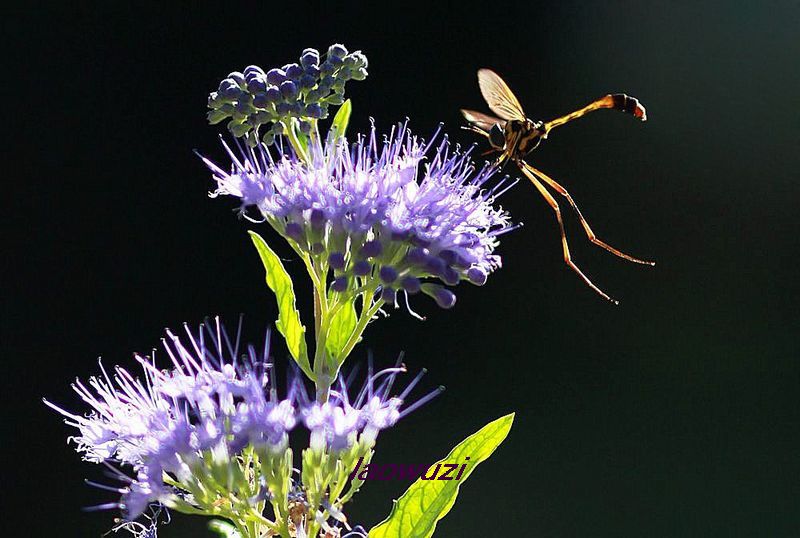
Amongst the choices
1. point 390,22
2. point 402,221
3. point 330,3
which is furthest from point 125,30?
point 402,221

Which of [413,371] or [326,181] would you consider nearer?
[326,181]

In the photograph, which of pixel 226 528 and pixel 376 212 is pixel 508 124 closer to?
pixel 376 212

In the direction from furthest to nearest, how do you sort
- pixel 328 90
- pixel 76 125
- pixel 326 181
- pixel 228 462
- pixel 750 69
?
1. pixel 750 69
2. pixel 76 125
3. pixel 328 90
4. pixel 326 181
5. pixel 228 462

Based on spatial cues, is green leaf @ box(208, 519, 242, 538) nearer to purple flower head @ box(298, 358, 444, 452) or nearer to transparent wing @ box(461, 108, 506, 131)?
purple flower head @ box(298, 358, 444, 452)

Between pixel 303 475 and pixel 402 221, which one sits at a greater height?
pixel 402 221

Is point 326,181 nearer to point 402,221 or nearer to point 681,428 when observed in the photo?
point 402,221

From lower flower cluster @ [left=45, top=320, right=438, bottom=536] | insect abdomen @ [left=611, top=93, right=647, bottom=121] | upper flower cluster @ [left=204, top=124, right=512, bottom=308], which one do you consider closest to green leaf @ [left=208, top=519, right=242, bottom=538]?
lower flower cluster @ [left=45, top=320, right=438, bottom=536]
